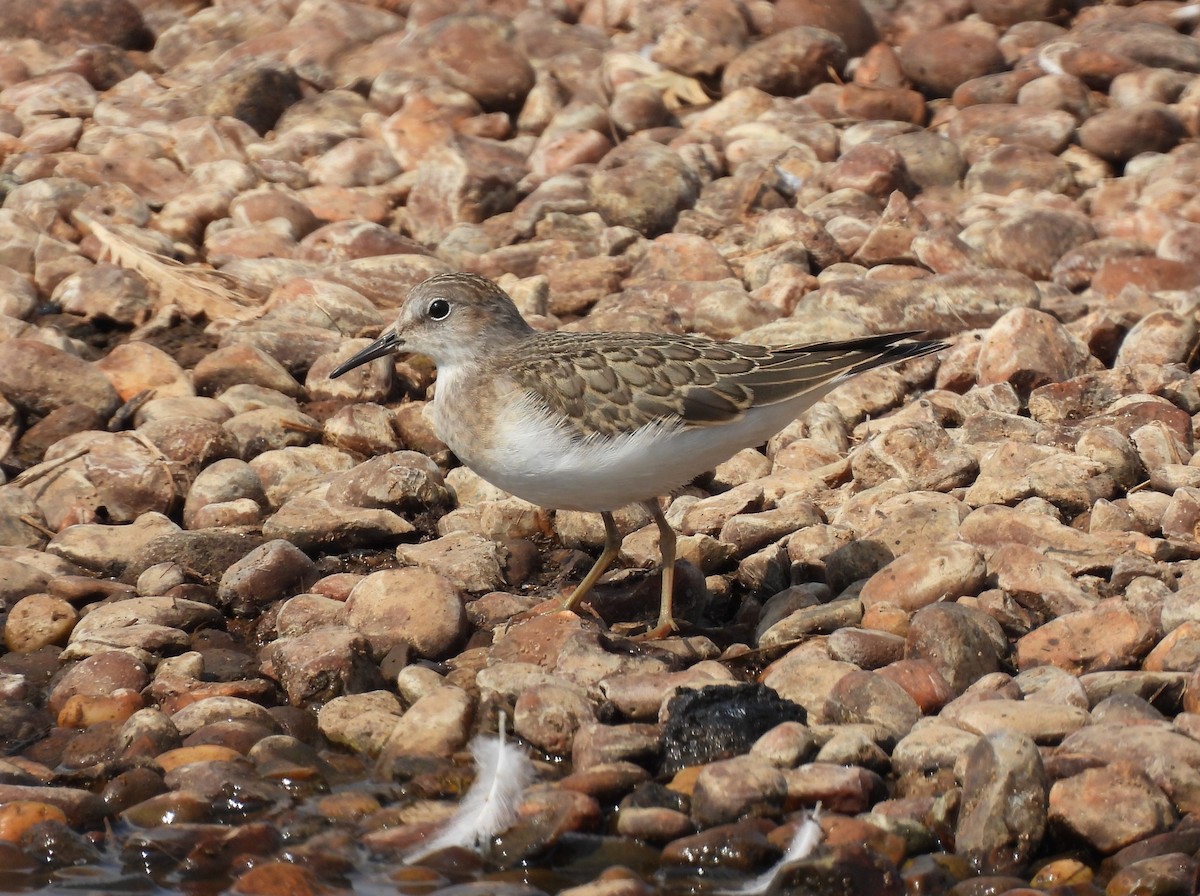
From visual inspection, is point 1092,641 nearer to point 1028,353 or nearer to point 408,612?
point 1028,353

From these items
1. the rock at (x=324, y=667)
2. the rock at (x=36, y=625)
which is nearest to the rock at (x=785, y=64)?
the rock at (x=324, y=667)

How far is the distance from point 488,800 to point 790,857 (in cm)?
122

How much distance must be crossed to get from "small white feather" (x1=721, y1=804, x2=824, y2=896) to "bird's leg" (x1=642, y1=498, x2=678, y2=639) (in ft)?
6.26

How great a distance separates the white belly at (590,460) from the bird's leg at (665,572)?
167 mm

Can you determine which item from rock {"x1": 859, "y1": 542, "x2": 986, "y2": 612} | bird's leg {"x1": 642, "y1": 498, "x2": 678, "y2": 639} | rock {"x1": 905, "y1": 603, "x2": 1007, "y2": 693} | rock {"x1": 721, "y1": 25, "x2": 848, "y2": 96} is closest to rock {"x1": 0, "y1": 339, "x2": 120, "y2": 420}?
bird's leg {"x1": 642, "y1": 498, "x2": 678, "y2": 639}

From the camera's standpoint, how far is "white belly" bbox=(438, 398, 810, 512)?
7.05 m

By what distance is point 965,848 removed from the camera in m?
5.34

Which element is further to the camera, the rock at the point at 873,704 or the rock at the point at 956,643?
the rock at the point at 956,643

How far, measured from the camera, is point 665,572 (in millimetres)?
7410

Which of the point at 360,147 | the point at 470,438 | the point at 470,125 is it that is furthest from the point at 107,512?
the point at 470,125

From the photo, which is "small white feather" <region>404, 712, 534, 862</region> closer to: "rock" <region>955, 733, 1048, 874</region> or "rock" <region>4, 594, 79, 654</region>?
"rock" <region>955, 733, 1048, 874</region>

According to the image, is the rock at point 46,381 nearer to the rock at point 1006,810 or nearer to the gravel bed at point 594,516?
the gravel bed at point 594,516

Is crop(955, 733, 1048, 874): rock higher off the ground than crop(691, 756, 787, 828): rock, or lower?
higher

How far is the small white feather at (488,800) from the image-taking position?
18.7 feet
